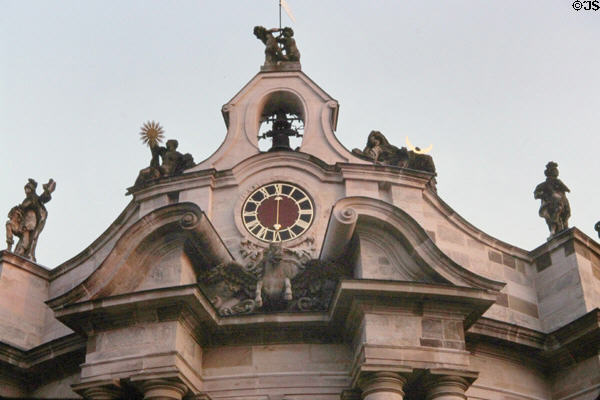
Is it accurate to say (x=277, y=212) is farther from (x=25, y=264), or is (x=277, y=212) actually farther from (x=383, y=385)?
(x=25, y=264)

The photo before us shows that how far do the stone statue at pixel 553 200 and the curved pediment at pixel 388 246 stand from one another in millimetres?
2893

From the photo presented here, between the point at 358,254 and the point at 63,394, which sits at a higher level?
the point at 358,254

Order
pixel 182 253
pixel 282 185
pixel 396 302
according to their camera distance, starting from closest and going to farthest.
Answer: pixel 396 302 < pixel 182 253 < pixel 282 185

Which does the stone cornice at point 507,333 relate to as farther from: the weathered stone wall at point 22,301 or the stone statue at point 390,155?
the weathered stone wall at point 22,301

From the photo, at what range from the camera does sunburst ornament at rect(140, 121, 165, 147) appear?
68.0ft

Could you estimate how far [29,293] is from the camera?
19922 mm

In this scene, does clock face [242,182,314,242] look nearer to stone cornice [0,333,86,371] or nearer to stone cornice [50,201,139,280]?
stone cornice [50,201,139,280]

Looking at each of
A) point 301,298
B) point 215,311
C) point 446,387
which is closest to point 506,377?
point 446,387

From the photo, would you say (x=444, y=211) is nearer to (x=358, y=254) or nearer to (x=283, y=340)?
(x=358, y=254)

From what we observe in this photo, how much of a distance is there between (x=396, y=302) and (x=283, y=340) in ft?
6.76

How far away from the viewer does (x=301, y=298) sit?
17656mm

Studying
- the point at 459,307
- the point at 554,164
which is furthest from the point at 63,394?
the point at 554,164

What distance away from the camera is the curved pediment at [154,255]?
17.6m

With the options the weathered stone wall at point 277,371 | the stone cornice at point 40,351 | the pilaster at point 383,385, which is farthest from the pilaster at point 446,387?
the stone cornice at point 40,351
